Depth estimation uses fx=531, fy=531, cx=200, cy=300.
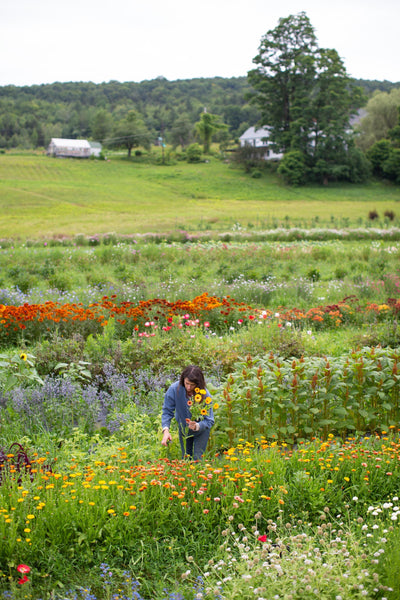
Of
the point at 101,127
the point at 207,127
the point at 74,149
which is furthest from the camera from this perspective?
the point at 101,127

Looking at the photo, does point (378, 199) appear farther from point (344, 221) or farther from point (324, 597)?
point (324, 597)

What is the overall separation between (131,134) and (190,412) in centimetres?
7345

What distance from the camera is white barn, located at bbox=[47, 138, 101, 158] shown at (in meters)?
76.9

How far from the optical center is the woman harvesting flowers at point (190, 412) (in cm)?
400

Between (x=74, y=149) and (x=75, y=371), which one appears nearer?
(x=75, y=371)

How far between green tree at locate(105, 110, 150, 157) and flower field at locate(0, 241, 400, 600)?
66.8 meters

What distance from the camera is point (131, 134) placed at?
73.1m

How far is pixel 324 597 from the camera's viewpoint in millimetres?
2498

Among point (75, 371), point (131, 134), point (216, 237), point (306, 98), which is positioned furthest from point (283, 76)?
point (75, 371)

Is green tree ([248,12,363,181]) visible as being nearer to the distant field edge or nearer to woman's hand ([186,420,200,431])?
the distant field edge

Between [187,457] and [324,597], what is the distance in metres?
1.88

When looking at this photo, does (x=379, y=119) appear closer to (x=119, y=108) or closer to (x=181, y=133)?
(x=181, y=133)

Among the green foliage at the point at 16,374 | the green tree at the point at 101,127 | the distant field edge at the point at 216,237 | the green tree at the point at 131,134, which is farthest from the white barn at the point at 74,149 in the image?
the green foliage at the point at 16,374

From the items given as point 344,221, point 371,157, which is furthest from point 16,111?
point 344,221
